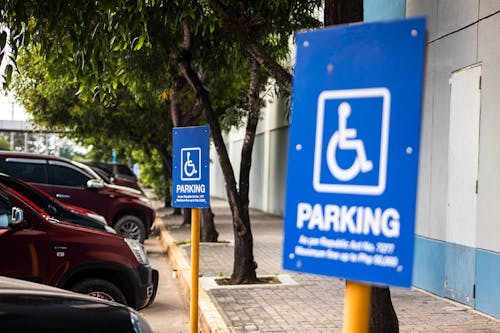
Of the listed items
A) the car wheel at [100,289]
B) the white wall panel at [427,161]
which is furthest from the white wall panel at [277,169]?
the car wheel at [100,289]

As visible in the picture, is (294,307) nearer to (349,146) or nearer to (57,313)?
(57,313)

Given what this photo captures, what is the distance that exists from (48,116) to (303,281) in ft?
53.0

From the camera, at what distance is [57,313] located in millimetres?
3094

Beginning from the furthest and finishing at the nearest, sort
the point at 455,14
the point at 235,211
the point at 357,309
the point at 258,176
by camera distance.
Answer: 1. the point at 258,176
2. the point at 235,211
3. the point at 455,14
4. the point at 357,309

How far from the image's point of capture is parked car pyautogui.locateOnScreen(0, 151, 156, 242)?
1321 cm

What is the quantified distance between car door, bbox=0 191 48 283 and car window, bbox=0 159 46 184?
Result: 6.13 metres

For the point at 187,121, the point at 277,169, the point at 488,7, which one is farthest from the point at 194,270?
the point at 277,169

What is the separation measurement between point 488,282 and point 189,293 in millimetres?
3935

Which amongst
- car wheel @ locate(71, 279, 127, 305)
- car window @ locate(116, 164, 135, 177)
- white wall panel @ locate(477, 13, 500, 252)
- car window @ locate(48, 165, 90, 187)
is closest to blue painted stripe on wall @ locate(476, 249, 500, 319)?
white wall panel @ locate(477, 13, 500, 252)

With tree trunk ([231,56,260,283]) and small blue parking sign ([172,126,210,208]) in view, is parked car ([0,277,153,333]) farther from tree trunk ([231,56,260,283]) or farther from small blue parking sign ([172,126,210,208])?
tree trunk ([231,56,260,283])

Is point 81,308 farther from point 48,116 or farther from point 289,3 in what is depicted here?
point 48,116

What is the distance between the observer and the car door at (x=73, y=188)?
1382 cm

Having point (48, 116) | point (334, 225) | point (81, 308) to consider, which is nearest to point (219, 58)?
point (81, 308)

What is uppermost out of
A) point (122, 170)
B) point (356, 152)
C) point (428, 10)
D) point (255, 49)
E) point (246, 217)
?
point (428, 10)
